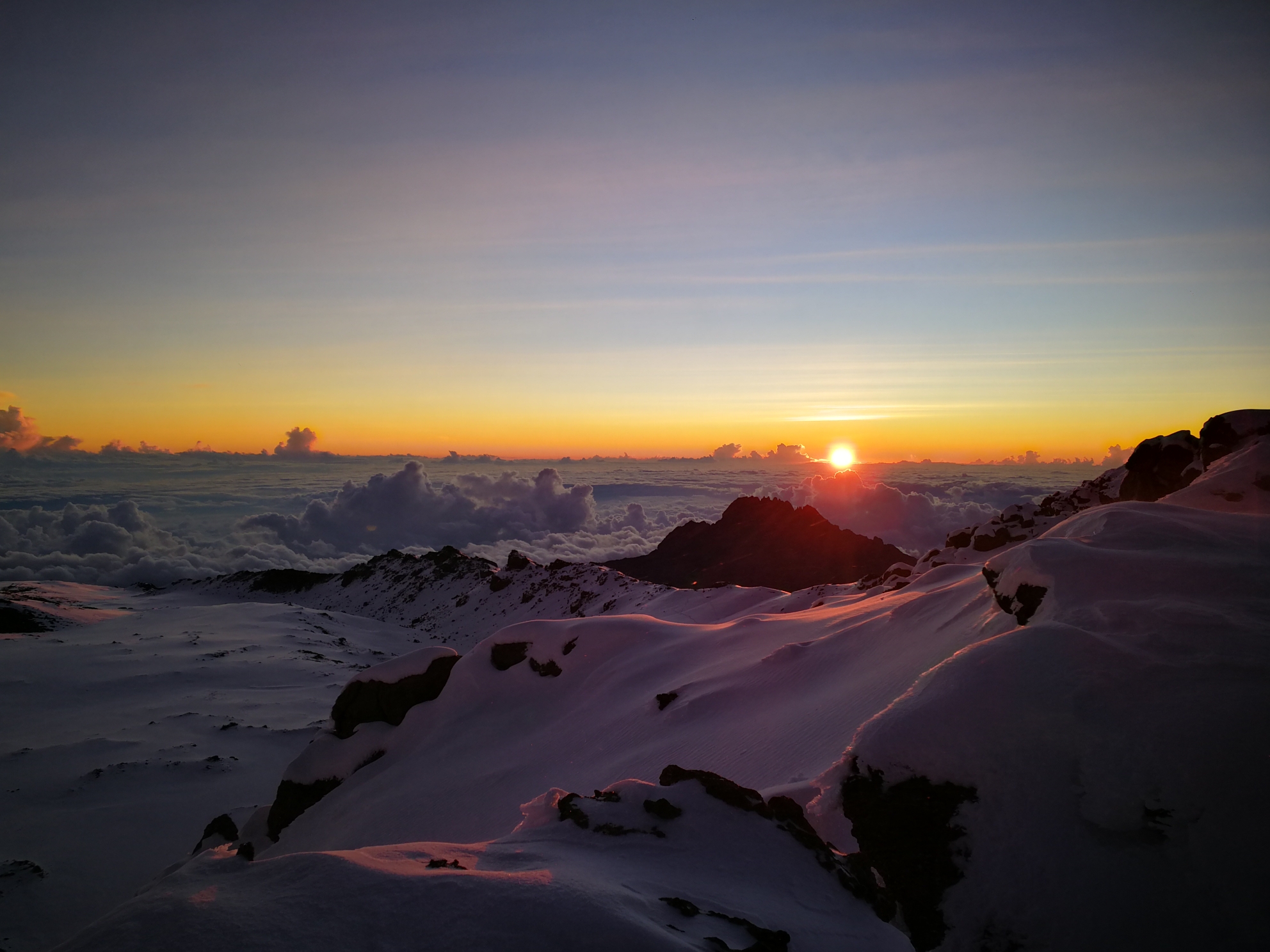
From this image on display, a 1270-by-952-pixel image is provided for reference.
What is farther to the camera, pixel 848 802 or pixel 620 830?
pixel 848 802

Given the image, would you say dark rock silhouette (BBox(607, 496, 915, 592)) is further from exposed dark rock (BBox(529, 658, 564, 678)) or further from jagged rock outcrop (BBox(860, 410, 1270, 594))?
exposed dark rock (BBox(529, 658, 564, 678))

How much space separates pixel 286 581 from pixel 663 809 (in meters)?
143

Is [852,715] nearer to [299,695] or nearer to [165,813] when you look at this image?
[165,813]

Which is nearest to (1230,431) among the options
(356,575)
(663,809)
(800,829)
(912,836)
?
(912,836)

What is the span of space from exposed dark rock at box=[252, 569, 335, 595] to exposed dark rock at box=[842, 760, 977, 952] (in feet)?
450

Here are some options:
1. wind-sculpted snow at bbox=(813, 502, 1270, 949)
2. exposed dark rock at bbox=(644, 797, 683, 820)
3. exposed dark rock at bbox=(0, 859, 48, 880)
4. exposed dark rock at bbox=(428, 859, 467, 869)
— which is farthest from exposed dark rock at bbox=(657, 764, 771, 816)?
exposed dark rock at bbox=(0, 859, 48, 880)

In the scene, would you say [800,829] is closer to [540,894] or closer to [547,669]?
[540,894]

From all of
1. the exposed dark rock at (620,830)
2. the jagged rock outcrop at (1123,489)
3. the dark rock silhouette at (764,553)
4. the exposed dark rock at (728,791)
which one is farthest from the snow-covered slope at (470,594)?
the dark rock silhouette at (764,553)

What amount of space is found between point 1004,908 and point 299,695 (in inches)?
1464

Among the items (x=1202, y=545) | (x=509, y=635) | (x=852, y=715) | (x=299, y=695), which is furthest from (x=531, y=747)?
(x=299, y=695)

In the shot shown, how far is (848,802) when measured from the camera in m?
7.94

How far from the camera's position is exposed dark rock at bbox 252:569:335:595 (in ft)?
422

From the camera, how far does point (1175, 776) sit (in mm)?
6996

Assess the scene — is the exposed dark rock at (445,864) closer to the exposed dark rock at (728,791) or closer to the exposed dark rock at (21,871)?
the exposed dark rock at (728,791)
